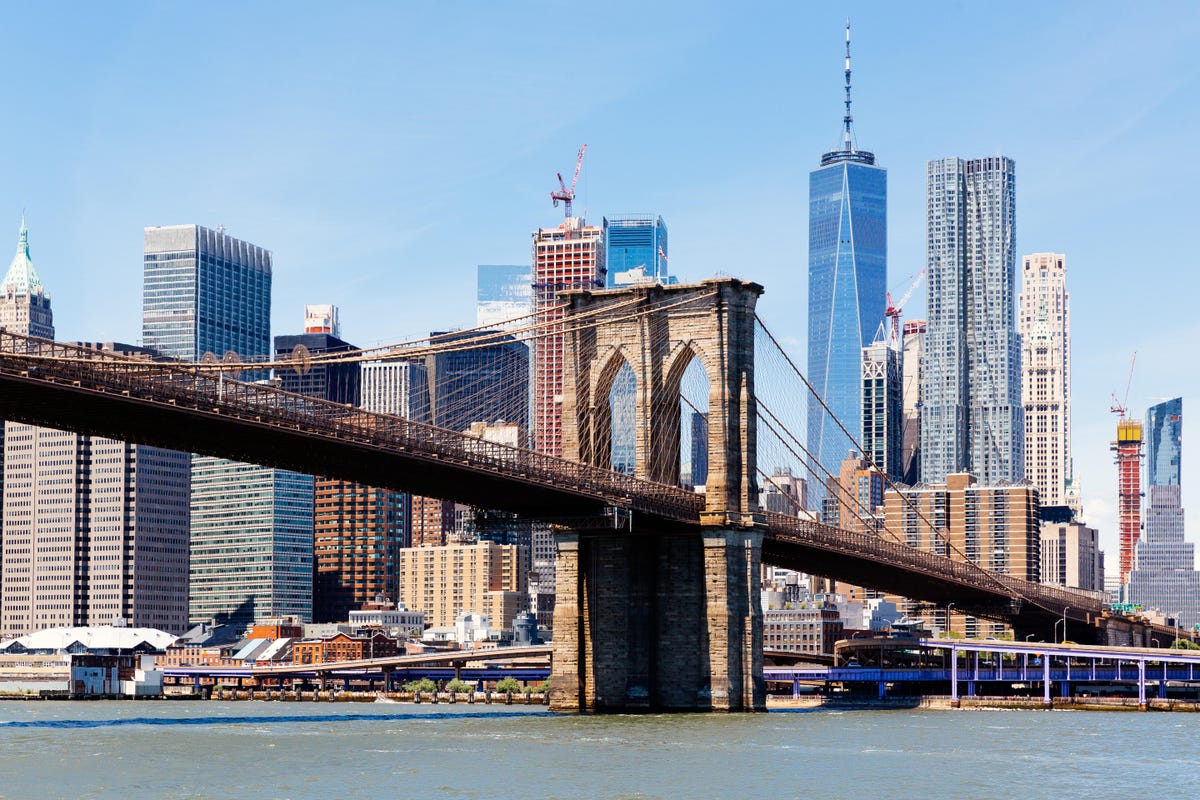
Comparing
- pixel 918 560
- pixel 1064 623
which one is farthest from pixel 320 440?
pixel 1064 623

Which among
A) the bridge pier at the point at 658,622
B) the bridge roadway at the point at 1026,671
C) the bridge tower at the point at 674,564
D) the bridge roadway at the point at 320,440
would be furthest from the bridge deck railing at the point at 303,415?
the bridge roadway at the point at 1026,671

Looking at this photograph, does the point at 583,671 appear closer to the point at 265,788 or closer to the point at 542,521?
the point at 542,521

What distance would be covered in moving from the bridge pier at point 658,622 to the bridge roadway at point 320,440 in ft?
5.51

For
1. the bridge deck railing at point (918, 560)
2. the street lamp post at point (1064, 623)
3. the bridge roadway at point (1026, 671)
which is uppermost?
the bridge deck railing at point (918, 560)

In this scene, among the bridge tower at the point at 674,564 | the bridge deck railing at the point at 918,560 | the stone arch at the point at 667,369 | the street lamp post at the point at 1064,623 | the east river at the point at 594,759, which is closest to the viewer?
the east river at the point at 594,759

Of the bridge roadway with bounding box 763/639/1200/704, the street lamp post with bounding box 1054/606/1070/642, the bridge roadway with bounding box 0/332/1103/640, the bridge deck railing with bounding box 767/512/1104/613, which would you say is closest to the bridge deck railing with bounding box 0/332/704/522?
the bridge roadway with bounding box 0/332/1103/640

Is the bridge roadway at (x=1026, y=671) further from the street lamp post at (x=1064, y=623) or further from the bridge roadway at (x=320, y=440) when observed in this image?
the bridge roadway at (x=320, y=440)

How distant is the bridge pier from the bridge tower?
4cm

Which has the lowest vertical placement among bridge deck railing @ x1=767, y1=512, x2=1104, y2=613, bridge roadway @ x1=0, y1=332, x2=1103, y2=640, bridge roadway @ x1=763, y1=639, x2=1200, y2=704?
bridge roadway @ x1=763, y1=639, x2=1200, y2=704

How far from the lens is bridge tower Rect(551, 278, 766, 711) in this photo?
8138 cm

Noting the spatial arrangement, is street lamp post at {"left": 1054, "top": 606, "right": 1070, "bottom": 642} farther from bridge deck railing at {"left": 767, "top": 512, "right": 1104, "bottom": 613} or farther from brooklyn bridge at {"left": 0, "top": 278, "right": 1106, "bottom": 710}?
brooklyn bridge at {"left": 0, "top": 278, "right": 1106, "bottom": 710}

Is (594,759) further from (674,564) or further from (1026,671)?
(1026,671)

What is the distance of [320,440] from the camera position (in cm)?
6844

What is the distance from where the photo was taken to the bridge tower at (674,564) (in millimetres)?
81375
